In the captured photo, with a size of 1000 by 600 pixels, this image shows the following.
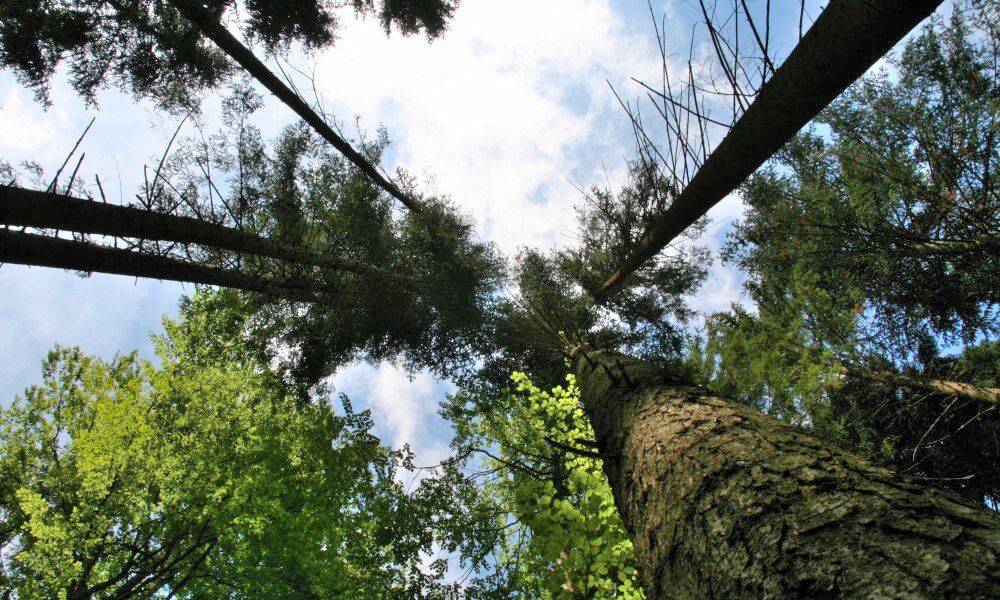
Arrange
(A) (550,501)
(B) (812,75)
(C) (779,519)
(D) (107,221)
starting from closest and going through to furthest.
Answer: (C) (779,519)
(B) (812,75)
(A) (550,501)
(D) (107,221)

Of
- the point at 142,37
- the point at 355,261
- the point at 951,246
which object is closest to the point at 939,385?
the point at 951,246

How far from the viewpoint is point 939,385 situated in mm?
4672

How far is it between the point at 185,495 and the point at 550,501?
5.66 metres

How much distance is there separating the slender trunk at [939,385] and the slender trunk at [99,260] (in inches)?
344

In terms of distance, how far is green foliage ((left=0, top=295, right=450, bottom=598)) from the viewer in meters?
4.85

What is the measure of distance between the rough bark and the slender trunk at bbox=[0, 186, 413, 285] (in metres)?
4.69

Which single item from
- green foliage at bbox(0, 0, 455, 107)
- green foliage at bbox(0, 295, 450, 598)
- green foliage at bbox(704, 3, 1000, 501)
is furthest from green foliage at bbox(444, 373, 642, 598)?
green foliage at bbox(0, 0, 455, 107)

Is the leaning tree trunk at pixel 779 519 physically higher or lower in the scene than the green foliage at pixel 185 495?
lower

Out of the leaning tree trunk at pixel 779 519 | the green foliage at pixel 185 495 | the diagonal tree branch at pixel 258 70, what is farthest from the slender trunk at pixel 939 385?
the diagonal tree branch at pixel 258 70

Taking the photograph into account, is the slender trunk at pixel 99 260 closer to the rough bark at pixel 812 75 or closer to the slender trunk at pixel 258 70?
the slender trunk at pixel 258 70

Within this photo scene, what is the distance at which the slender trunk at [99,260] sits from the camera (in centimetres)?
337

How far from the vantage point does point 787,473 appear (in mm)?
1110

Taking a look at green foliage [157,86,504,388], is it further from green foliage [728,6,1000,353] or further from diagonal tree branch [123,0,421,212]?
green foliage [728,6,1000,353]

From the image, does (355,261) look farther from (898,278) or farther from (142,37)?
(898,278)
